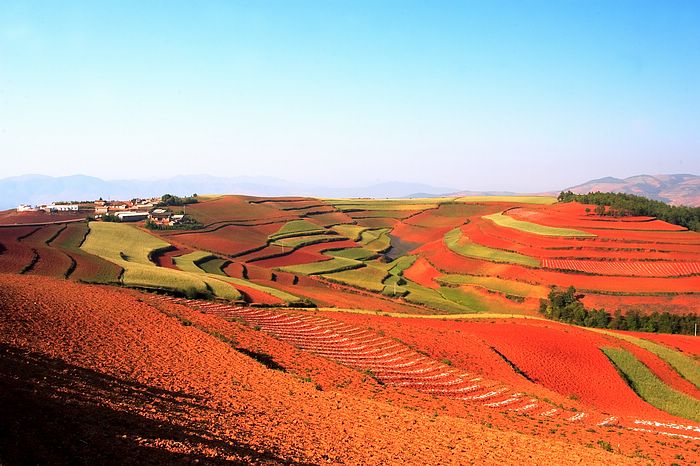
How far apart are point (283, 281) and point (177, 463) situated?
6969cm

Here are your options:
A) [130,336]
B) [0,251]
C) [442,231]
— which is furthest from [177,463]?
[442,231]

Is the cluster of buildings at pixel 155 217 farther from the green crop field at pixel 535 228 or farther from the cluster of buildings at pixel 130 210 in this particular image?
the green crop field at pixel 535 228

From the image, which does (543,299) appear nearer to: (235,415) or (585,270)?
(585,270)

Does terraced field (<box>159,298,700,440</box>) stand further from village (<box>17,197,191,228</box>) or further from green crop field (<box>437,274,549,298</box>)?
village (<box>17,197,191,228</box>)

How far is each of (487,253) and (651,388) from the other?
198ft

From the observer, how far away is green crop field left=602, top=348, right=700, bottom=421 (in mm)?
36312

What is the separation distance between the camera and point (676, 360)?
48.0m

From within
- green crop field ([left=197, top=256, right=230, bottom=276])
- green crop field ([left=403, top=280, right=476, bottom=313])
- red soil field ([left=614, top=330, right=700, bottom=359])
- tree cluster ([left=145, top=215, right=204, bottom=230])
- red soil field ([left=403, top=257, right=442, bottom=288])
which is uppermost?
tree cluster ([left=145, top=215, right=204, bottom=230])

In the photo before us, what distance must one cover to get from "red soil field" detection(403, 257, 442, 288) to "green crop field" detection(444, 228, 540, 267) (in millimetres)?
6752

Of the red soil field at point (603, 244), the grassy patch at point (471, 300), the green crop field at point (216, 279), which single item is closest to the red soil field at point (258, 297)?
the green crop field at point (216, 279)

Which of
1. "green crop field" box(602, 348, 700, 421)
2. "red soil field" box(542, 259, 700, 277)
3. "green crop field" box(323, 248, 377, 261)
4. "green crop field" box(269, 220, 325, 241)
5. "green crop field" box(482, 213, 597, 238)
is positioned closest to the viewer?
"green crop field" box(602, 348, 700, 421)

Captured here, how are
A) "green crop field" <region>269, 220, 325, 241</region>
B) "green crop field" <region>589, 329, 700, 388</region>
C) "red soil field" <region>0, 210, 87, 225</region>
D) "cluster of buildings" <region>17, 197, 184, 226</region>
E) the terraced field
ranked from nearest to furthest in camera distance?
the terraced field → "green crop field" <region>589, 329, 700, 388</region> → "red soil field" <region>0, 210, 87, 225</region> → "cluster of buildings" <region>17, 197, 184, 226</region> → "green crop field" <region>269, 220, 325, 241</region>

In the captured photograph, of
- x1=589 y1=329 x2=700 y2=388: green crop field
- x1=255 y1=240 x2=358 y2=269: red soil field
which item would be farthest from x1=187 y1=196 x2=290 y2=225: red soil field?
x1=589 y1=329 x2=700 y2=388: green crop field

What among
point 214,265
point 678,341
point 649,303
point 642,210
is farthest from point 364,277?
point 642,210
